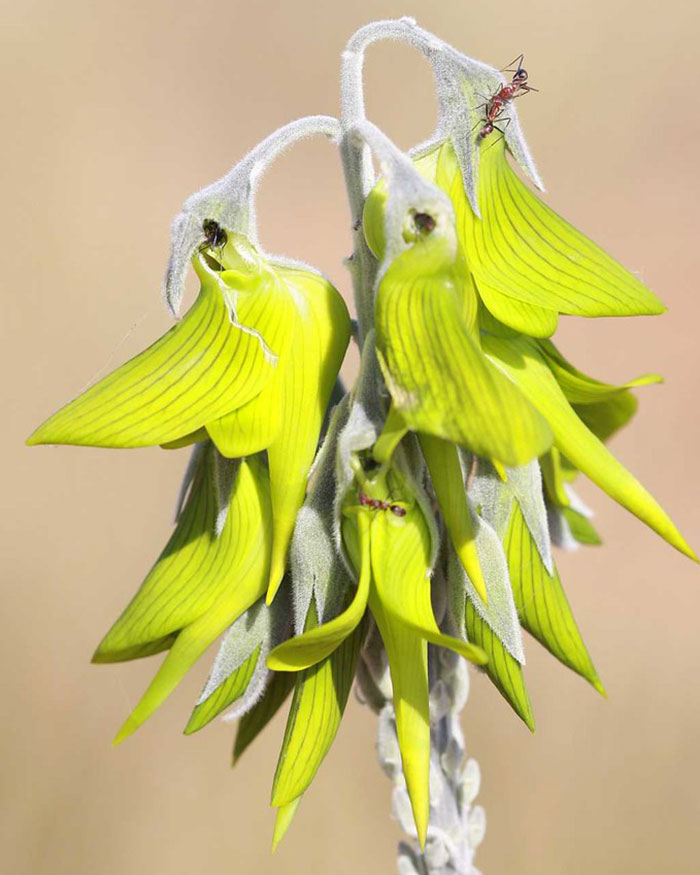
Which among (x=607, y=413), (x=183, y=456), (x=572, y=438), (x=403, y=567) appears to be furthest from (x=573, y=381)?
(x=183, y=456)

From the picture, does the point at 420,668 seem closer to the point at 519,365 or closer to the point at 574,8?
the point at 519,365

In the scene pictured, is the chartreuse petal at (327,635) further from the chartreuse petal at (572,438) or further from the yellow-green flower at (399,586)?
the chartreuse petal at (572,438)

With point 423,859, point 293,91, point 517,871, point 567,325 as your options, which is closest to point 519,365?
point 423,859

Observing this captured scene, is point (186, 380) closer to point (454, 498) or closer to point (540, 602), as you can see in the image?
point (454, 498)

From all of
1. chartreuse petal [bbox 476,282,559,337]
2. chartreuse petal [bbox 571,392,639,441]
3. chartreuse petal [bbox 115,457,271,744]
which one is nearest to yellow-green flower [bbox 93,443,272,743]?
chartreuse petal [bbox 115,457,271,744]

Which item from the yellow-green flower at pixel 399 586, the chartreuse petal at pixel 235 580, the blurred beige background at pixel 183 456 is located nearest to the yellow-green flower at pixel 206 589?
the chartreuse petal at pixel 235 580
